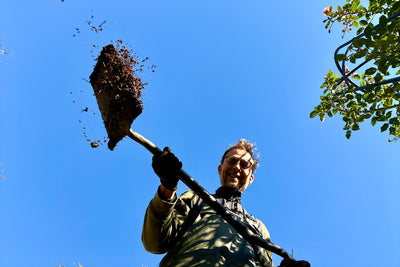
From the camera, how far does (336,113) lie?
4461 mm

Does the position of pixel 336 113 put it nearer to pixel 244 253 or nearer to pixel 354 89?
pixel 354 89

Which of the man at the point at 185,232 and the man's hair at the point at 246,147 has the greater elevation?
the man's hair at the point at 246,147

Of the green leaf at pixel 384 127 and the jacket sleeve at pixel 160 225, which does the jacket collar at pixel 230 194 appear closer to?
the jacket sleeve at pixel 160 225

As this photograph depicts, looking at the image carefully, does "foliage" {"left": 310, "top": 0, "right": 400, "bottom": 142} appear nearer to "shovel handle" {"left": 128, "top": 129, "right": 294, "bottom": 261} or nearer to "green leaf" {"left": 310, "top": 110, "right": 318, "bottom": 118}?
"green leaf" {"left": 310, "top": 110, "right": 318, "bottom": 118}

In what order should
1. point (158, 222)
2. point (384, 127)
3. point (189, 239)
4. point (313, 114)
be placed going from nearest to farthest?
point (158, 222) → point (189, 239) → point (384, 127) → point (313, 114)

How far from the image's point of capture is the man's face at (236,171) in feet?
12.0

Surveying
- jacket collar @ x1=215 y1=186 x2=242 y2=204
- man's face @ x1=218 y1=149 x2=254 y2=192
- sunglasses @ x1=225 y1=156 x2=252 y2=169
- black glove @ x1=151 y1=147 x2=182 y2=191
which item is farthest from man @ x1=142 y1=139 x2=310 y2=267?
sunglasses @ x1=225 y1=156 x2=252 y2=169

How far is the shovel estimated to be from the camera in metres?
2.31

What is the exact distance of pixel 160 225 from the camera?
241 centimetres

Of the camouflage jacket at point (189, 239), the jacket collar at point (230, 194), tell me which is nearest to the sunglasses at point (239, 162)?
the jacket collar at point (230, 194)

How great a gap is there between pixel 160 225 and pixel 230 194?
Answer: 4.33ft

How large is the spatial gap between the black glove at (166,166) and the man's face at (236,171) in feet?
4.84

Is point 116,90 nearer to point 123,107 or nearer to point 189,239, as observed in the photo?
point 123,107

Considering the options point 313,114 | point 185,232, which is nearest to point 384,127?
point 313,114
